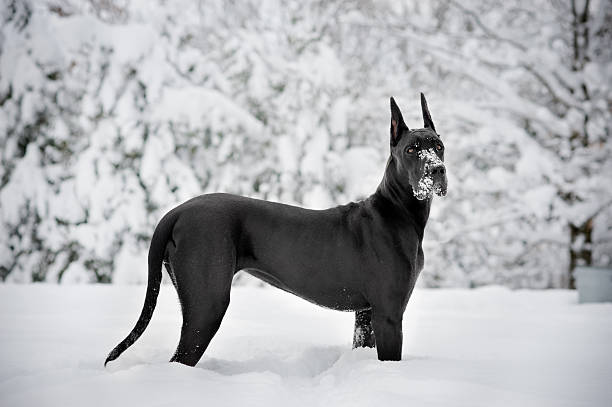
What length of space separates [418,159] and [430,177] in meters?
0.13

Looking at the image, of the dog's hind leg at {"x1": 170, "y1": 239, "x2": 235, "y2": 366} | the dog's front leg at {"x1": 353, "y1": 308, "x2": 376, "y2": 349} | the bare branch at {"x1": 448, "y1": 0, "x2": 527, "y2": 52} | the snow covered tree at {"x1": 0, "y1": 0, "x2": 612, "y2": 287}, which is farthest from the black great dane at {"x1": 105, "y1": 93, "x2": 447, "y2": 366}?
the bare branch at {"x1": 448, "y1": 0, "x2": 527, "y2": 52}

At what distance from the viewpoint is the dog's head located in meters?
2.53

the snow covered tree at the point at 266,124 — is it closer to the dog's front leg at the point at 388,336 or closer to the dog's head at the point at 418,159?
the dog's head at the point at 418,159

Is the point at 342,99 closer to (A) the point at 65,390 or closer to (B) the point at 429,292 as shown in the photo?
(B) the point at 429,292

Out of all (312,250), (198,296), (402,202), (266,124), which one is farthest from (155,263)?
(266,124)

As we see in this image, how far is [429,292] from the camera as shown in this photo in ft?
23.2

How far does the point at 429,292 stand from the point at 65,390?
5.70m

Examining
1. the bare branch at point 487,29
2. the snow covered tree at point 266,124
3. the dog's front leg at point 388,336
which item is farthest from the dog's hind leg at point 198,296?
the bare branch at point 487,29

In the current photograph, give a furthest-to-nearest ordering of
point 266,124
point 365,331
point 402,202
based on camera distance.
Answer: point 266,124 < point 365,331 < point 402,202

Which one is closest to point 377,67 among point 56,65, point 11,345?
point 56,65

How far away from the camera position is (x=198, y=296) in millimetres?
2479

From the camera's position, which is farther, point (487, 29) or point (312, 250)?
point (487, 29)

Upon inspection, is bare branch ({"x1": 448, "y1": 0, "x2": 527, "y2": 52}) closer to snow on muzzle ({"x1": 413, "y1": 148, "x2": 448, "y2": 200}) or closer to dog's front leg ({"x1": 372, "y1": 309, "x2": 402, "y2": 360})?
snow on muzzle ({"x1": 413, "y1": 148, "x2": 448, "y2": 200})

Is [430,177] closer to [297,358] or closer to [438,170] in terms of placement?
[438,170]
